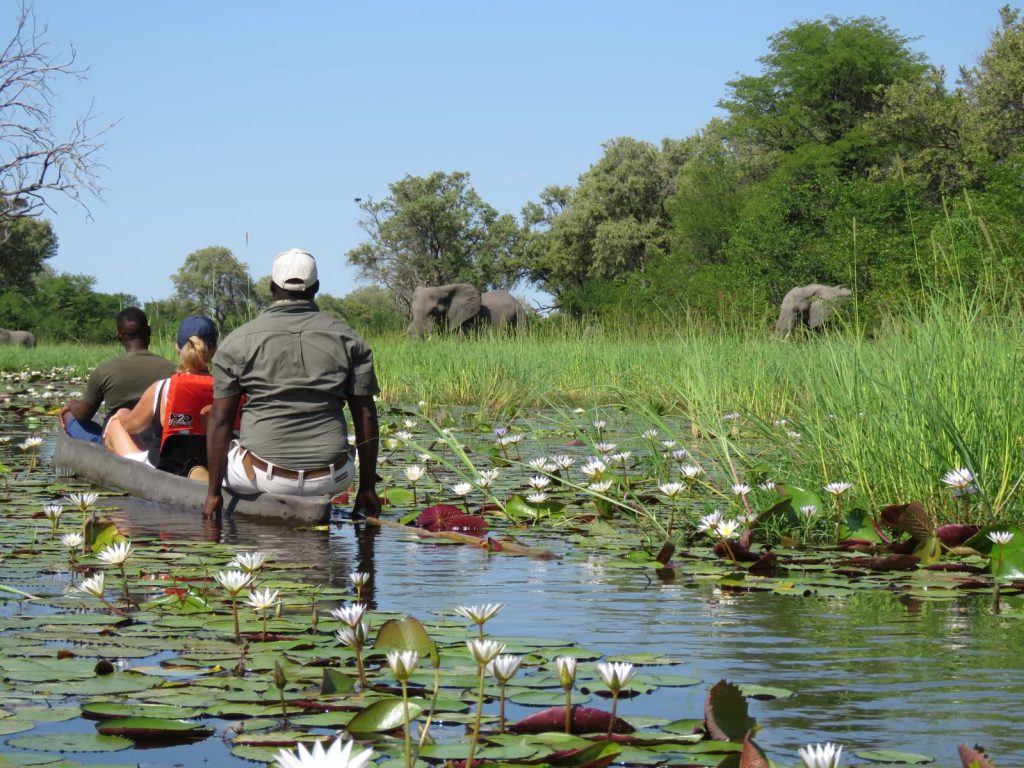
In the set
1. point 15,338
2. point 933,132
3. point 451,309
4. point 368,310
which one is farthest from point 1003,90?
point 368,310

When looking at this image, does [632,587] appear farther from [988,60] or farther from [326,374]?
[988,60]

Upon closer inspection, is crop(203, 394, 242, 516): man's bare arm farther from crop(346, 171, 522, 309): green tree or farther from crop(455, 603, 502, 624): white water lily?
crop(346, 171, 522, 309): green tree

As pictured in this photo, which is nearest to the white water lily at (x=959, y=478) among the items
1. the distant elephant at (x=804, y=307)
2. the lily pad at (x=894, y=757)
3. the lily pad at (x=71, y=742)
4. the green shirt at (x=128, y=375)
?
the lily pad at (x=894, y=757)

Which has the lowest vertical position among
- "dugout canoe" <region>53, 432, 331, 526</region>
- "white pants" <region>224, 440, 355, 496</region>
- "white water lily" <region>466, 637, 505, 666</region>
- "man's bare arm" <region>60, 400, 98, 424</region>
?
"dugout canoe" <region>53, 432, 331, 526</region>

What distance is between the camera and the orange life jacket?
7281mm

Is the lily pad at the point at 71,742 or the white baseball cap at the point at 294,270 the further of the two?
the white baseball cap at the point at 294,270

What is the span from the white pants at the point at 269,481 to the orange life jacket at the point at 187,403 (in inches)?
22.6

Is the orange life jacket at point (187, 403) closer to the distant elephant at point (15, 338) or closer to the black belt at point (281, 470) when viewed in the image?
the black belt at point (281, 470)

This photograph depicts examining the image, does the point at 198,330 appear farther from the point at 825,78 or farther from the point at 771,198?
the point at 825,78

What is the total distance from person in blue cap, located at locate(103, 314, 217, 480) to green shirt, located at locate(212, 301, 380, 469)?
27.7 inches

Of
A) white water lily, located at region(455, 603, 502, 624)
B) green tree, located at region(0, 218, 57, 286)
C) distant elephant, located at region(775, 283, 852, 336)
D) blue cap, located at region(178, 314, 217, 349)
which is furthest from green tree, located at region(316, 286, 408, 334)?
white water lily, located at region(455, 603, 502, 624)

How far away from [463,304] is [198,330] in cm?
2949

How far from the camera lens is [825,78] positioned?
48.7 metres

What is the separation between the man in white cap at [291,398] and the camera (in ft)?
21.3
